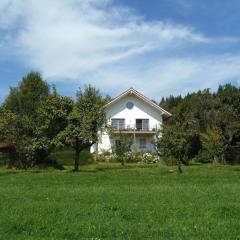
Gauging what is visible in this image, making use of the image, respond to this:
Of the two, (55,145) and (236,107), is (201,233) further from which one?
(236,107)

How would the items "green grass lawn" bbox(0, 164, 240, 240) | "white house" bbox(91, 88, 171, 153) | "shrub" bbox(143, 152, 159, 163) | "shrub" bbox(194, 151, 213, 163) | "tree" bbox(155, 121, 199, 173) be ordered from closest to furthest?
"green grass lawn" bbox(0, 164, 240, 240) < "tree" bbox(155, 121, 199, 173) < "shrub" bbox(143, 152, 159, 163) < "shrub" bbox(194, 151, 213, 163) < "white house" bbox(91, 88, 171, 153)

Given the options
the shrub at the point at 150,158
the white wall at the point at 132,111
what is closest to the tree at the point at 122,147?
the shrub at the point at 150,158

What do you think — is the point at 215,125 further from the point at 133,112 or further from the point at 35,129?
the point at 35,129

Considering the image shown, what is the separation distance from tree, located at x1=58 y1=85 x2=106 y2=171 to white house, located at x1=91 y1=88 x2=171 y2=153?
29871 millimetres

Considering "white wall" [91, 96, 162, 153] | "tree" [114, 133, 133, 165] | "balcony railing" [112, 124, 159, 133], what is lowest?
"tree" [114, 133, 133, 165]

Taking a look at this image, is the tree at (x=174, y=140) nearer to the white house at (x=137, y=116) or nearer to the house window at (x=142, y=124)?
the white house at (x=137, y=116)

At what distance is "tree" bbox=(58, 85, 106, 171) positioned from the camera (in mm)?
43500

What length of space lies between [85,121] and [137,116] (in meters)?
33.4

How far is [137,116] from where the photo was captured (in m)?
76.4

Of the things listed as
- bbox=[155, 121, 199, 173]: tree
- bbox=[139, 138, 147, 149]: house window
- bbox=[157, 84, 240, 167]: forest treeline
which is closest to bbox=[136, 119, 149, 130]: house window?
bbox=[139, 138, 147, 149]: house window

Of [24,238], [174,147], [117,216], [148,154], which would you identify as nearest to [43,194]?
[117,216]

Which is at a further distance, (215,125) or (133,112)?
(133,112)

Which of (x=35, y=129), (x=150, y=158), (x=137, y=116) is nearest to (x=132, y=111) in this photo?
(x=137, y=116)

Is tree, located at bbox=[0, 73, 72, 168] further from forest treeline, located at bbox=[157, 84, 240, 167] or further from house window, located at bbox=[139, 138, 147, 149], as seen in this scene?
house window, located at bbox=[139, 138, 147, 149]
